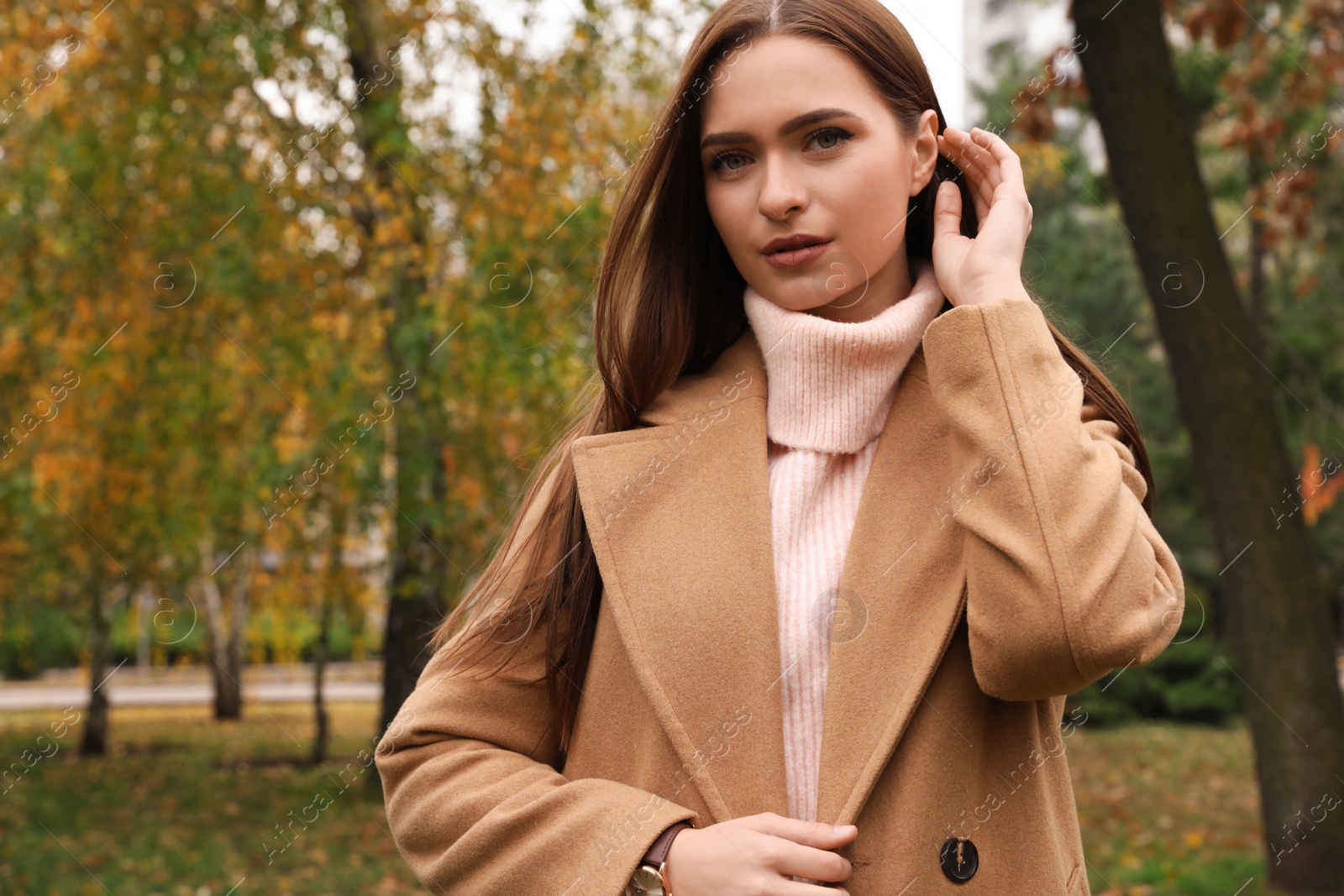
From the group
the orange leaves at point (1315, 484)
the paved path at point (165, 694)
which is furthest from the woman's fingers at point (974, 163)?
the paved path at point (165, 694)

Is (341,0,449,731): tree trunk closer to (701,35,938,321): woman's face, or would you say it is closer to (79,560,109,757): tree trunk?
(701,35,938,321): woman's face

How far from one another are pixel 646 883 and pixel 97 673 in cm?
1366

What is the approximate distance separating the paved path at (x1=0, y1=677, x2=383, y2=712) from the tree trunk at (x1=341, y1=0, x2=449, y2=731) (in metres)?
14.7

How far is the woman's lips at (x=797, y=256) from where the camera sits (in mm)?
1769

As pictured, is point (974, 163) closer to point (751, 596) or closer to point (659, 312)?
point (659, 312)

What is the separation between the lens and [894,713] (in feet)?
5.24

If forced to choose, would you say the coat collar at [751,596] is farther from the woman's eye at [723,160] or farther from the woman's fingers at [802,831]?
the woman's eye at [723,160]

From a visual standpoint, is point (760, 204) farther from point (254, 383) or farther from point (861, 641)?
point (254, 383)

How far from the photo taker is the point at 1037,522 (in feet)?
5.02

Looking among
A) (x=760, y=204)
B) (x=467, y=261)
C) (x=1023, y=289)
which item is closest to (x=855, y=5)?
(x=760, y=204)

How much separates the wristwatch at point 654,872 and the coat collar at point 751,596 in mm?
81

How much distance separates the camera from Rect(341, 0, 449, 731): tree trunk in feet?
22.6

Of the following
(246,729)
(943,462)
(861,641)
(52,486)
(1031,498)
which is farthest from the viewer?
(246,729)

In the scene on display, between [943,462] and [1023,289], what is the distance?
26 centimetres
